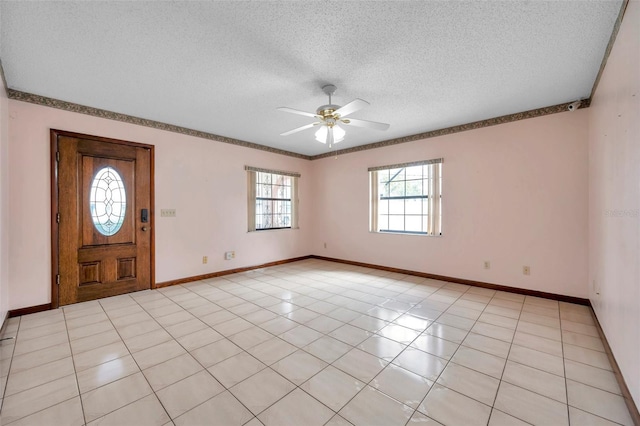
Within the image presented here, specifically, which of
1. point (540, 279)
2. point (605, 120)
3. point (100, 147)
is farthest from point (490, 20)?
point (100, 147)

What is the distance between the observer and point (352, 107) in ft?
8.21

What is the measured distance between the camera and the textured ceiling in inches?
70.2

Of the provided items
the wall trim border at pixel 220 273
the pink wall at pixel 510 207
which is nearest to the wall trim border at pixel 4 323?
the wall trim border at pixel 220 273

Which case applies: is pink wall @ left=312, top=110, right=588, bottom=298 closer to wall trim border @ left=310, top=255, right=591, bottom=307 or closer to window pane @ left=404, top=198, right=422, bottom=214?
wall trim border @ left=310, top=255, right=591, bottom=307

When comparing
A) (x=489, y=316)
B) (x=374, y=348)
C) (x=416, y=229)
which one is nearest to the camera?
(x=374, y=348)

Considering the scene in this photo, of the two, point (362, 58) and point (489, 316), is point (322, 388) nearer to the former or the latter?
point (489, 316)

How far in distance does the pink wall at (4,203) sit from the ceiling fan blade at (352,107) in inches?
129

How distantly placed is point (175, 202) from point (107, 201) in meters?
0.86

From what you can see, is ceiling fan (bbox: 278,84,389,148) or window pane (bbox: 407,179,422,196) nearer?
ceiling fan (bbox: 278,84,389,148)

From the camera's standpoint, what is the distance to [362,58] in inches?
90.4

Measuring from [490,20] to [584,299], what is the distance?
3499 mm

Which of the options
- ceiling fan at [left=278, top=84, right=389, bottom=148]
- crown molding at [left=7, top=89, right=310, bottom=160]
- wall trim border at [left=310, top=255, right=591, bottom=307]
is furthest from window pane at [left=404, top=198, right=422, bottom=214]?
crown molding at [left=7, top=89, right=310, bottom=160]

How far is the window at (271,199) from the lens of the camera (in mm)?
5234

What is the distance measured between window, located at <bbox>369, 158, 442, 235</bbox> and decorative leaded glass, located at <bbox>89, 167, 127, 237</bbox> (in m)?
4.25
